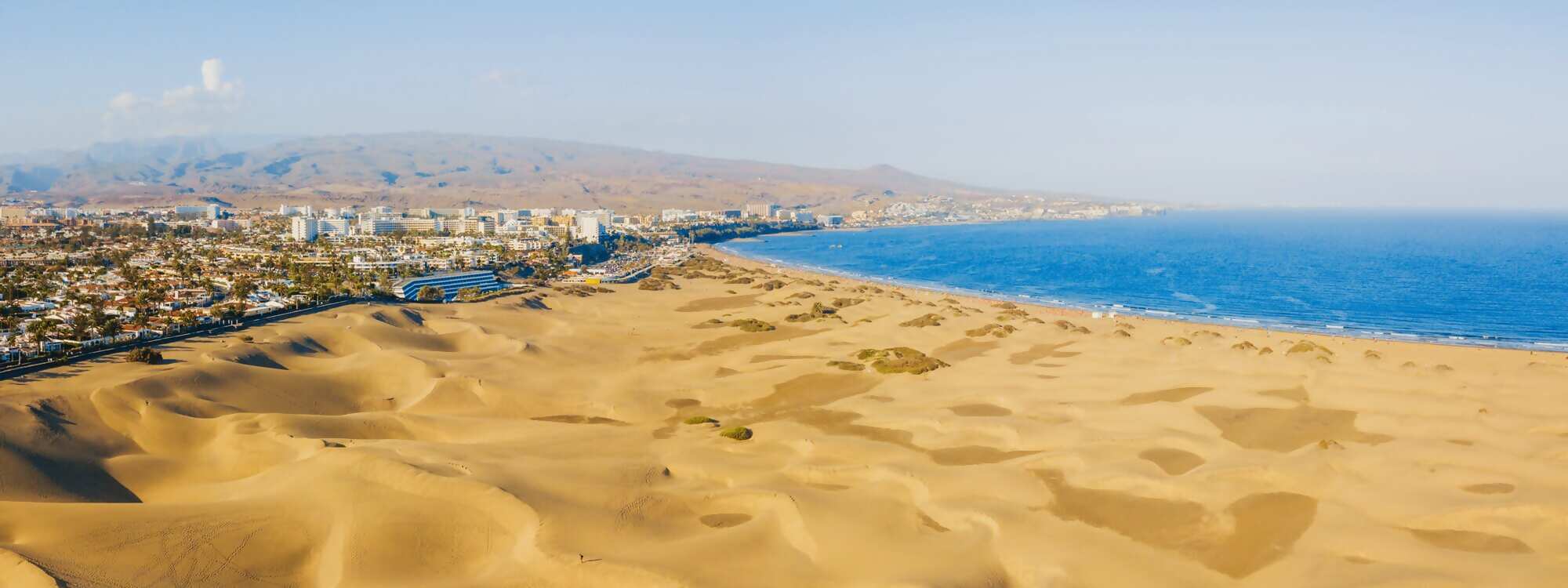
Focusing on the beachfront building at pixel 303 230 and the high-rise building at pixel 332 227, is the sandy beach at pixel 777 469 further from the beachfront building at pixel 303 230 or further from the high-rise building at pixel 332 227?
the high-rise building at pixel 332 227

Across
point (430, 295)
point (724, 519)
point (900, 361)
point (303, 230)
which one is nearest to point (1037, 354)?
point (900, 361)

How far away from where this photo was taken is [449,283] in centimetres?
7562

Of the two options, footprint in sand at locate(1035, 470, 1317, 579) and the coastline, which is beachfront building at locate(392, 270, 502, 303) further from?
footprint in sand at locate(1035, 470, 1317, 579)

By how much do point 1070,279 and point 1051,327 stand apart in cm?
4560

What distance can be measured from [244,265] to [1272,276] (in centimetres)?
10758

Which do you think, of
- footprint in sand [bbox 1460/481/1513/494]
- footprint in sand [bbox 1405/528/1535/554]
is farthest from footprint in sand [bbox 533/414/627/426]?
footprint in sand [bbox 1460/481/1513/494]

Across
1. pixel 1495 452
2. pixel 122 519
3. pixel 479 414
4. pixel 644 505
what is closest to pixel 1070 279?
pixel 1495 452

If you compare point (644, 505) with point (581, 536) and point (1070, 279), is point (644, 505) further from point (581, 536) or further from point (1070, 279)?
point (1070, 279)

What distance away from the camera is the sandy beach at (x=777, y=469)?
18.5 metres

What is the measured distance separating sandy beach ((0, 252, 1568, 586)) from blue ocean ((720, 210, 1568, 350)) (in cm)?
1955

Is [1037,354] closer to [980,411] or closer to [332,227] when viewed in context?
[980,411]

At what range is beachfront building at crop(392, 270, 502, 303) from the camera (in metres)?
70.8

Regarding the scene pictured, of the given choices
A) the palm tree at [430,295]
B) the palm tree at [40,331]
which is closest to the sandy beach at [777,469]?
the palm tree at [40,331]

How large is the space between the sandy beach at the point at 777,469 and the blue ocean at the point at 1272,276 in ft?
64.1
